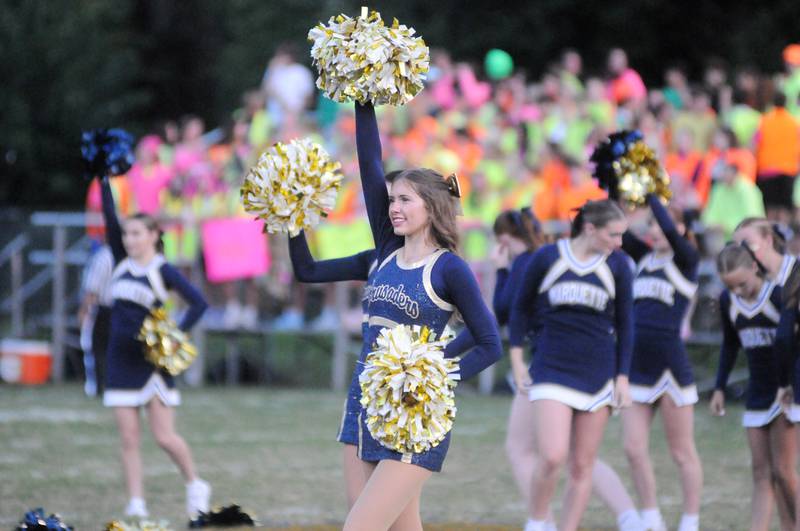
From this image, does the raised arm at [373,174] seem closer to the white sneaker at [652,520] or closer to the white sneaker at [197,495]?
the white sneaker at [652,520]

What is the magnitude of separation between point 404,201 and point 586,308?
76.2 inches

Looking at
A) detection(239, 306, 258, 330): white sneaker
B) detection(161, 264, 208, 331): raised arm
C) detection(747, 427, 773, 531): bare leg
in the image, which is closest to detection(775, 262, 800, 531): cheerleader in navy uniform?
detection(747, 427, 773, 531): bare leg

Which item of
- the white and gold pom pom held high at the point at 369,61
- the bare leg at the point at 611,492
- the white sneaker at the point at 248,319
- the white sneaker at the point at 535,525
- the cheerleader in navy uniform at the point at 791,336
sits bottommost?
the white sneaker at the point at 535,525

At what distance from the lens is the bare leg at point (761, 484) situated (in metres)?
7.18

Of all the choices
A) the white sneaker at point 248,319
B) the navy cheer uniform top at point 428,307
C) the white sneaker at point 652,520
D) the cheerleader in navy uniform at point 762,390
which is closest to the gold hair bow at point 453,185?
the navy cheer uniform top at point 428,307

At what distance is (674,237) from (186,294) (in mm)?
2759

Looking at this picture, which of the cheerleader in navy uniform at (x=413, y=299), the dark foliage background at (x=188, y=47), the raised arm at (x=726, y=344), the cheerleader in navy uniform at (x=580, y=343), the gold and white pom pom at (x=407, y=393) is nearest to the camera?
the gold and white pom pom at (x=407, y=393)

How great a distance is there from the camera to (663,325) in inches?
314

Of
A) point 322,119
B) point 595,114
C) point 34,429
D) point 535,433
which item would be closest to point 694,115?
point 595,114

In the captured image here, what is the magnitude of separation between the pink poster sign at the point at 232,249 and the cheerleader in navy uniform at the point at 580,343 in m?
8.25

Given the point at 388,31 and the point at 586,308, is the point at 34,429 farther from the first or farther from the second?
the point at 388,31

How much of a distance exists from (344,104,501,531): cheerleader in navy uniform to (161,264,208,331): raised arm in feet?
10.4

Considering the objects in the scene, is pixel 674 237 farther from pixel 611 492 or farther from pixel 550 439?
pixel 550 439

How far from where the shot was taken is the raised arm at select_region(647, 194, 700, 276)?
7.63 m
